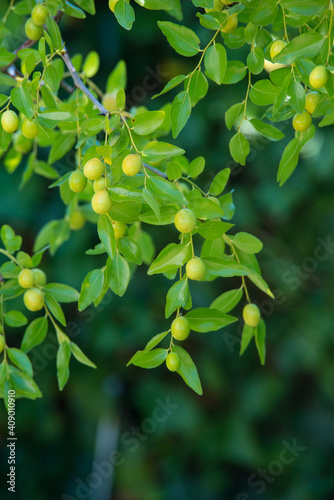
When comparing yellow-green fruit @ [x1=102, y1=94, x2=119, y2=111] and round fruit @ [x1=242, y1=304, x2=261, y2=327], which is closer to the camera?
round fruit @ [x1=242, y1=304, x2=261, y2=327]

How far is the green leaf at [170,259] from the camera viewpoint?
54 cm

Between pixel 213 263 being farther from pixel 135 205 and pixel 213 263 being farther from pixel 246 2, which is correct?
pixel 246 2

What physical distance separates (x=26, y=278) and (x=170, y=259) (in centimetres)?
20

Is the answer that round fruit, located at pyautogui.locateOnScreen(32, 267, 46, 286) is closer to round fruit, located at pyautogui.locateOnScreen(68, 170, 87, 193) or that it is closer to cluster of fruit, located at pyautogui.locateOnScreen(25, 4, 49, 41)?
round fruit, located at pyautogui.locateOnScreen(68, 170, 87, 193)

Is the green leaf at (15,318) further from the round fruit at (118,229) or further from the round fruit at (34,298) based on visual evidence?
the round fruit at (118,229)

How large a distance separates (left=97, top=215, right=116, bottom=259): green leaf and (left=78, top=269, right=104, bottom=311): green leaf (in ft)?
0.17

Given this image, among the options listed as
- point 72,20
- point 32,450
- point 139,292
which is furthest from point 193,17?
point 32,450

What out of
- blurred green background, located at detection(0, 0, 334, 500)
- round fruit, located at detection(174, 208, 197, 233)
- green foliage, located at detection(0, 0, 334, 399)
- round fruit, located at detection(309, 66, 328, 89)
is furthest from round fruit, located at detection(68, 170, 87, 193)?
blurred green background, located at detection(0, 0, 334, 500)

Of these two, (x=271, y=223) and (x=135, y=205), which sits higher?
(x=135, y=205)

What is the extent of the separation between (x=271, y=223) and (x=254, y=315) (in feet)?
3.65

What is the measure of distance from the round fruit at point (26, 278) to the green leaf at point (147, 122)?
22 cm

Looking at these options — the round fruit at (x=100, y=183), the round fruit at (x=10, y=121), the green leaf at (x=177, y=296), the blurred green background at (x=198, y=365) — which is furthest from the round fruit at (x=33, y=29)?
the blurred green background at (x=198, y=365)

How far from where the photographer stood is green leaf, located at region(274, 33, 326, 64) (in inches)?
19.4

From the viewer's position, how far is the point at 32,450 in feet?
5.54
